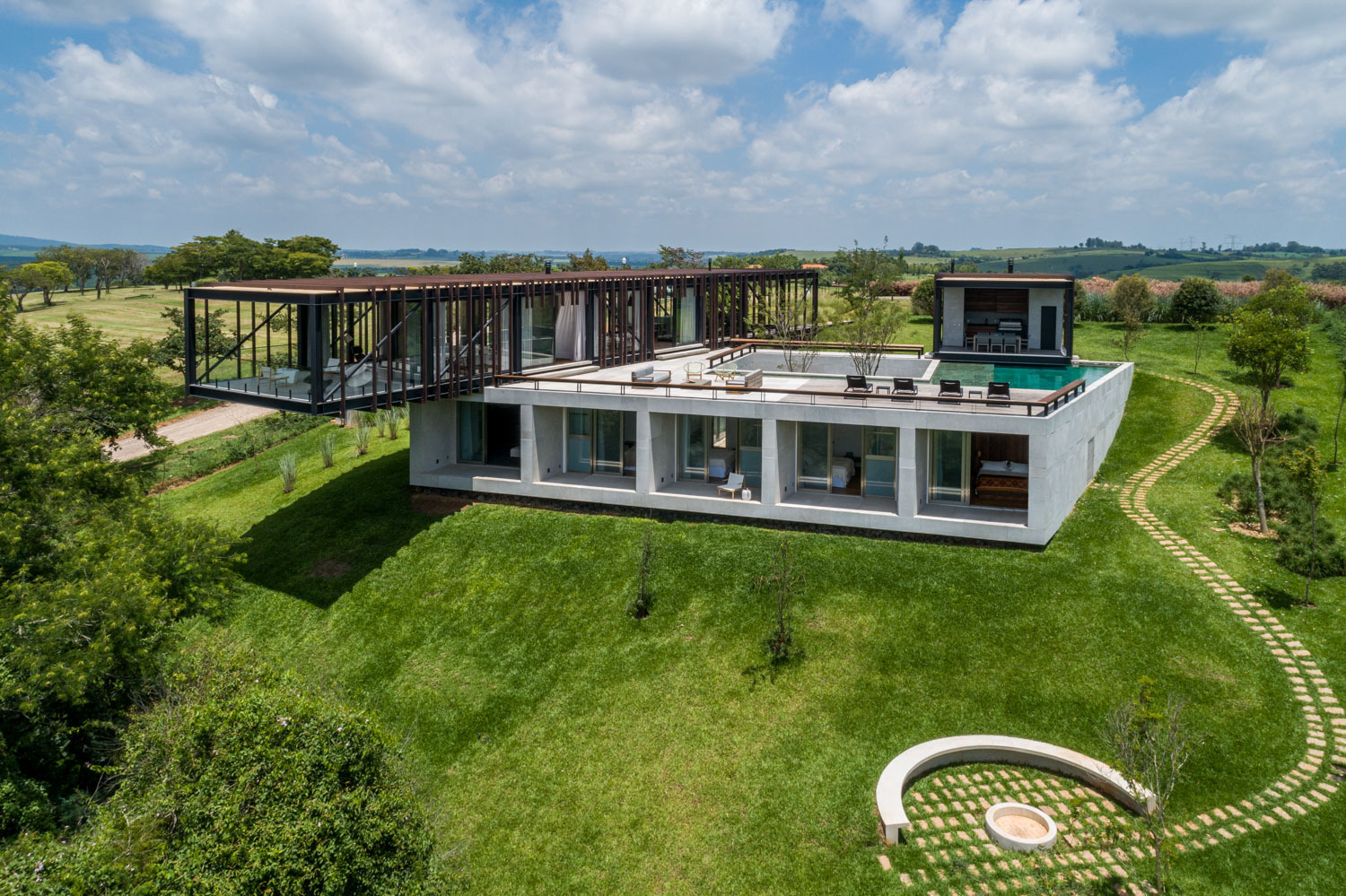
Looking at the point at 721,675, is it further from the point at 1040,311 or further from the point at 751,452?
the point at 1040,311

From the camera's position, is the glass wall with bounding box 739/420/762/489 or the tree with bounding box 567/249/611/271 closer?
the glass wall with bounding box 739/420/762/489

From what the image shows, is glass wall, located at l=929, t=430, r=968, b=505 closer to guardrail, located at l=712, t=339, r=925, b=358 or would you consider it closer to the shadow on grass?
guardrail, located at l=712, t=339, r=925, b=358

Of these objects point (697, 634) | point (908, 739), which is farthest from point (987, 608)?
point (697, 634)

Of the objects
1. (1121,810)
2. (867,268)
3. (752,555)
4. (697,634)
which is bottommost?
(1121,810)

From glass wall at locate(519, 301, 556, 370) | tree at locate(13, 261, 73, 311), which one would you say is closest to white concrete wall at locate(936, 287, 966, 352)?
glass wall at locate(519, 301, 556, 370)

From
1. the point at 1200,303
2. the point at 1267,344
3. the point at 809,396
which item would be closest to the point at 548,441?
the point at 809,396

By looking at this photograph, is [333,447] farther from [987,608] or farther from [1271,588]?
[1271,588]

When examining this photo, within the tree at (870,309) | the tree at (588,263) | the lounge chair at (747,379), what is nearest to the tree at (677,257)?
the tree at (588,263)
